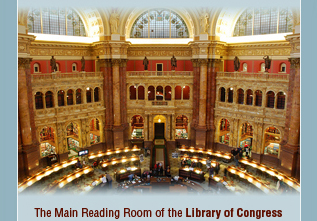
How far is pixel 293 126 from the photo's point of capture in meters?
24.5

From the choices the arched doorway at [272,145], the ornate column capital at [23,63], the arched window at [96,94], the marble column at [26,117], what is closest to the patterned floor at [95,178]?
the marble column at [26,117]

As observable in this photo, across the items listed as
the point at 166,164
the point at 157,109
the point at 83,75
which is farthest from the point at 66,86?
the point at 166,164

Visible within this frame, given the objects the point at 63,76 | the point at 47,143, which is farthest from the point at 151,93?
the point at 47,143

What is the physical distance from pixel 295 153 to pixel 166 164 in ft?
42.9

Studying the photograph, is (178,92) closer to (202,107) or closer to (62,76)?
(202,107)

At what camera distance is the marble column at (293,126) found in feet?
78.7

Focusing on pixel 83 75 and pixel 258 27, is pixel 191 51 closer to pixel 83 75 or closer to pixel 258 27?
pixel 258 27

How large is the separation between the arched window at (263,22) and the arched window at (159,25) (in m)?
7.39

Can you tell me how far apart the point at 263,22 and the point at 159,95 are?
53.7 feet

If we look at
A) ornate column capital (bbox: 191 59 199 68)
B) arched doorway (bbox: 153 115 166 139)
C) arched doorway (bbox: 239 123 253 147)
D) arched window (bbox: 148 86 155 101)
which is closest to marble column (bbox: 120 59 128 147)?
arched doorway (bbox: 153 115 166 139)

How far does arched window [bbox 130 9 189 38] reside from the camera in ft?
113

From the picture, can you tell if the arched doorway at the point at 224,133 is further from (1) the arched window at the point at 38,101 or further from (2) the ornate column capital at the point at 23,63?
(2) the ornate column capital at the point at 23,63

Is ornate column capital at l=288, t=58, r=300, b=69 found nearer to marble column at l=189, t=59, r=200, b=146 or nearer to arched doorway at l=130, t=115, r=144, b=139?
marble column at l=189, t=59, r=200, b=146

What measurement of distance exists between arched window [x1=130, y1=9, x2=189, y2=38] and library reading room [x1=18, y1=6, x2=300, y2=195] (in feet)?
0.43
